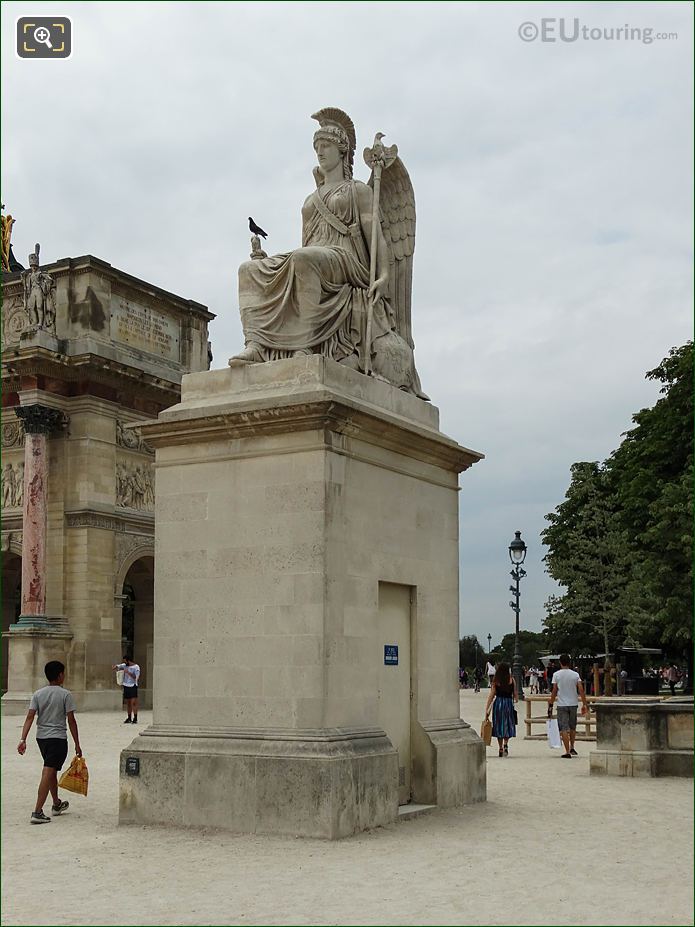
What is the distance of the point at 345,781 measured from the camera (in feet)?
36.5

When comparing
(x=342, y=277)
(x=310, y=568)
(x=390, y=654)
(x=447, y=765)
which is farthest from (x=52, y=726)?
(x=342, y=277)

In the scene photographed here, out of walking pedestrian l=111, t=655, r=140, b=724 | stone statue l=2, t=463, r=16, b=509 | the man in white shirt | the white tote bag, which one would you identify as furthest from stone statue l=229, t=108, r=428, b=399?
stone statue l=2, t=463, r=16, b=509

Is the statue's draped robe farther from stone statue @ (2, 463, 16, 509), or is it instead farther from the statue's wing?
stone statue @ (2, 463, 16, 509)

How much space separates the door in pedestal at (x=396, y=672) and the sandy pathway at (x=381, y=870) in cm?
77

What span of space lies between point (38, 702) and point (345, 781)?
365 cm

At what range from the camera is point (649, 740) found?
17.2 m

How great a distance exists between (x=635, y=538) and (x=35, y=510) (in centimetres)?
2027

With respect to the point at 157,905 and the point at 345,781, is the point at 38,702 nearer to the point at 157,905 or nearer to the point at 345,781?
the point at 345,781

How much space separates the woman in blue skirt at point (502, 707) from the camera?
21.1 m

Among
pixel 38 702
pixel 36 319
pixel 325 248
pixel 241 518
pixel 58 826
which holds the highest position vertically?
pixel 36 319

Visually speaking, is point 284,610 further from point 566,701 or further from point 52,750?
point 566,701

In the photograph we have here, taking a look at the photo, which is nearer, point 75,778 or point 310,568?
point 310,568

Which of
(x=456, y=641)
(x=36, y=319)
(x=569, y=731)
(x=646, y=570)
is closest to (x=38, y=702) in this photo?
(x=456, y=641)

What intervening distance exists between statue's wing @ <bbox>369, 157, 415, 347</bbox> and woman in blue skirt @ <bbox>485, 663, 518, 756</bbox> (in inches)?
331
